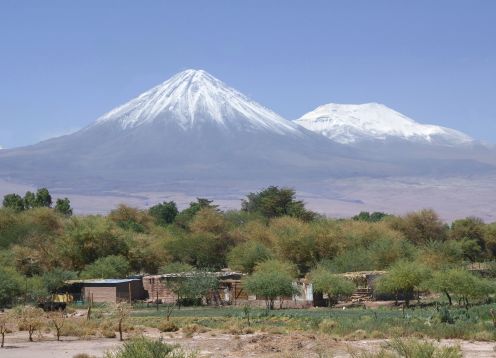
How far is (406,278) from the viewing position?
56312mm

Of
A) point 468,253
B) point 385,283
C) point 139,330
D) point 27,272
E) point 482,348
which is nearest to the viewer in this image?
point 482,348

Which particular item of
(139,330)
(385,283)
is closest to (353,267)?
(385,283)

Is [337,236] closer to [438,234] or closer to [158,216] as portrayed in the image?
[438,234]

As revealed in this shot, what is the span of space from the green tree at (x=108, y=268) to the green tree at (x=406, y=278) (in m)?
22.0

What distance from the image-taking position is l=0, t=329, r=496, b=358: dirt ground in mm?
34406

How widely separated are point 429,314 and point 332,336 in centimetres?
1016

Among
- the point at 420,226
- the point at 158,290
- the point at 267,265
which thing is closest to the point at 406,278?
the point at 267,265

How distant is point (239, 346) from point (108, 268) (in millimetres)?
33998

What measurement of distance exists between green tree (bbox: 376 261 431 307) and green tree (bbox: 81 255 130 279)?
22.0 metres

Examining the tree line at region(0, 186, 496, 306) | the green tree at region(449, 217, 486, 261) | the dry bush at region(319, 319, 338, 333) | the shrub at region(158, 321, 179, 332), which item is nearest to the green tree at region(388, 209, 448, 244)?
the tree line at region(0, 186, 496, 306)

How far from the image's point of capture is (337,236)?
8050 cm

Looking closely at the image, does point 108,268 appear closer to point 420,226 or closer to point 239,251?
point 239,251

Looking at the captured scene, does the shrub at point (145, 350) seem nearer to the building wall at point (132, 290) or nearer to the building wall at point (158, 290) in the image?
the building wall at point (132, 290)

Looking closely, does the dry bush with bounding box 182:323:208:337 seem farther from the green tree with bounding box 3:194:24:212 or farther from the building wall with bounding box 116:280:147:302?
the green tree with bounding box 3:194:24:212
